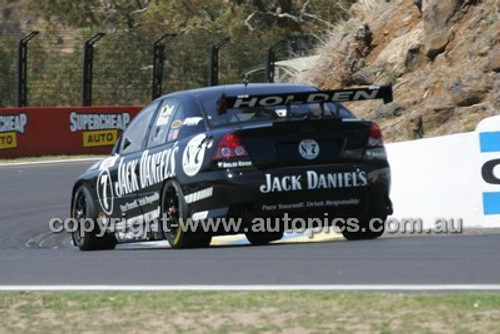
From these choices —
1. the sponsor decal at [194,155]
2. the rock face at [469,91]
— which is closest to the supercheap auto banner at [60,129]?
the rock face at [469,91]

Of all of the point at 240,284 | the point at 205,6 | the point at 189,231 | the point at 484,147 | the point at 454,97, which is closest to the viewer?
the point at 240,284

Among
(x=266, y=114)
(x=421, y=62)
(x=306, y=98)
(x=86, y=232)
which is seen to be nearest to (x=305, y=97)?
(x=306, y=98)

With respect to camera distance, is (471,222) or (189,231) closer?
(189,231)

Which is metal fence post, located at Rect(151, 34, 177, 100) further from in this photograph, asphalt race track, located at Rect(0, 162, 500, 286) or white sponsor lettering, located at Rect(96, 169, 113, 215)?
asphalt race track, located at Rect(0, 162, 500, 286)

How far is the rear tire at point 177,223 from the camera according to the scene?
11.5 metres

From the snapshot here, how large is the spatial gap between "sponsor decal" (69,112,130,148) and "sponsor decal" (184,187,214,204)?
19.2 metres

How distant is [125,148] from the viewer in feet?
42.9

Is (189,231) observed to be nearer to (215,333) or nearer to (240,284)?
(240,284)

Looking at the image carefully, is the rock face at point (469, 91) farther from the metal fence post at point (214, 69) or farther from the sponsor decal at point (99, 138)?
the metal fence post at point (214, 69)

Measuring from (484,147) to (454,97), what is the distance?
23.3 ft

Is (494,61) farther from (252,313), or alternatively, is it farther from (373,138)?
(252,313)

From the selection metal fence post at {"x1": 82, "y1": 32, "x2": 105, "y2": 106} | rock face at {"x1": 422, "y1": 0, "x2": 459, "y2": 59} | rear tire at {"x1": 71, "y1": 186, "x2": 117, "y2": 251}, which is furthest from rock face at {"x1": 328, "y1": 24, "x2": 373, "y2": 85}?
rear tire at {"x1": 71, "y1": 186, "x2": 117, "y2": 251}

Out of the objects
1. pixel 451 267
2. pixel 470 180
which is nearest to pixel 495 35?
pixel 470 180

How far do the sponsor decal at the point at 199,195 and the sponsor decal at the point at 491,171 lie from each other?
3.25 m
